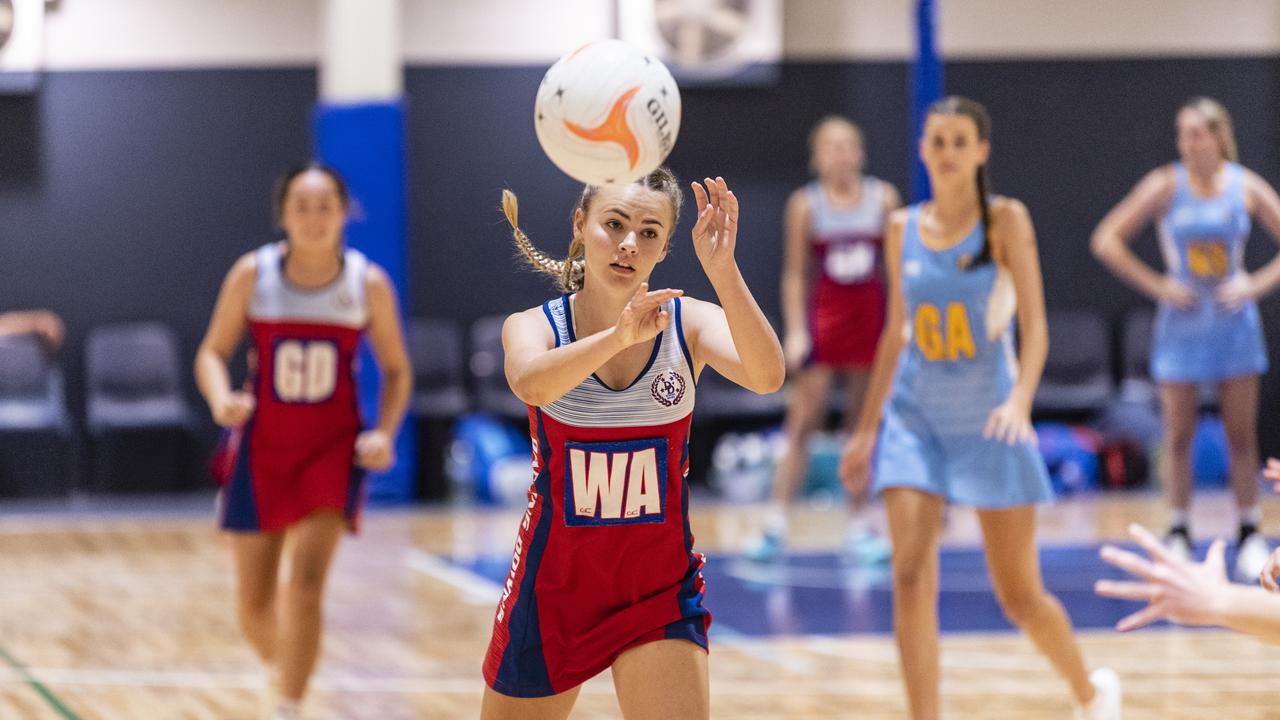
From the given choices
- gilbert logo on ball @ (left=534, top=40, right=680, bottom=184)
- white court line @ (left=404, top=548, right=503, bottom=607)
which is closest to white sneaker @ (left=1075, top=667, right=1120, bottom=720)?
gilbert logo on ball @ (left=534, top=40, right=680, bottom=184)

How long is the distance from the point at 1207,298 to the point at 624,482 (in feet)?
17.1

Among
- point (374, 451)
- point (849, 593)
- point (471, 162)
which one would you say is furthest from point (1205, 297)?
point (471, 162)

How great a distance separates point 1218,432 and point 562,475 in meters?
9.58

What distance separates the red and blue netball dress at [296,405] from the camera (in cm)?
503

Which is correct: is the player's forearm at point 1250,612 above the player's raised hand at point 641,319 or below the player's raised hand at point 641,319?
below

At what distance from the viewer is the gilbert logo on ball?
10.0 ft

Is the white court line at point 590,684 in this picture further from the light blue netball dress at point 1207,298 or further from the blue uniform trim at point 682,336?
the blue uniform trim at point 682,336

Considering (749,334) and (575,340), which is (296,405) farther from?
(749,334)

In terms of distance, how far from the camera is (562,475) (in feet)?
10.5

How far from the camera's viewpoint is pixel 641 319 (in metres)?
2.88

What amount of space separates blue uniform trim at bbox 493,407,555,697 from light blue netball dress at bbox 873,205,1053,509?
1658 millimetres

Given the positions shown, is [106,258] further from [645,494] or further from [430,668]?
[645,494]

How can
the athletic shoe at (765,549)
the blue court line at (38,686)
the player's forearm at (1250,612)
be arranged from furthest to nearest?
the athletic shoe at (765,549)
the blue court line at (38,686)
the player's forearm at (1250,612)

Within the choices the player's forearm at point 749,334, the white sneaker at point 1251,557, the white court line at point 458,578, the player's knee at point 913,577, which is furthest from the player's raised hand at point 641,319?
the white sneaker at point 1251,557
